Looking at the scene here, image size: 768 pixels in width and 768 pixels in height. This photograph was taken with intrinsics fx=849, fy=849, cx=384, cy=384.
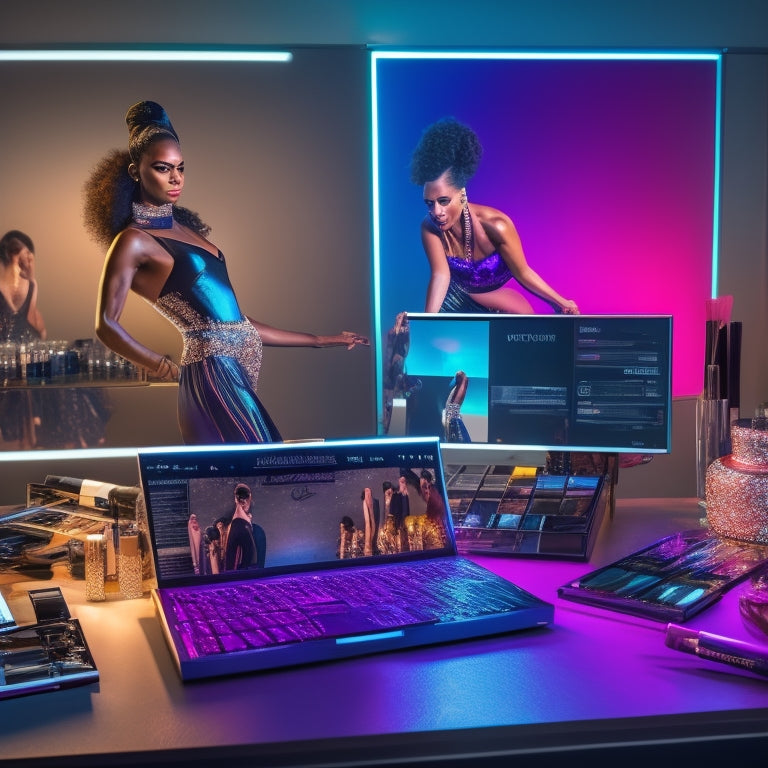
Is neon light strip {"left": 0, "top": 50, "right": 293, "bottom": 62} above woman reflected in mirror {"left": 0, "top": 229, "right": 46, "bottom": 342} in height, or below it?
above

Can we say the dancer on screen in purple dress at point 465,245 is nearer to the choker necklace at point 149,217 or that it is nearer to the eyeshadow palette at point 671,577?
the choker necklace at point 149,217

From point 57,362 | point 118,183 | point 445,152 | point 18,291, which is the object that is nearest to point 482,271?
point 445,152

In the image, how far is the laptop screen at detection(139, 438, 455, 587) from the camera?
3.75ft

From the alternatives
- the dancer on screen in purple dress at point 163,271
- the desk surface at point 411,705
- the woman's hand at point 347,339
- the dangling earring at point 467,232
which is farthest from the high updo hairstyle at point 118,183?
the desk surface at point 411,705

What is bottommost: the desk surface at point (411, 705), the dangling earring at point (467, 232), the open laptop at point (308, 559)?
the desk surface at point (411, 705)

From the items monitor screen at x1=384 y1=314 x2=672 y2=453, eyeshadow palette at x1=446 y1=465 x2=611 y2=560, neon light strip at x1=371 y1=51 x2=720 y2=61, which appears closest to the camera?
eyeshadow palette at x1=446 y1=465 x2=611 y2=560

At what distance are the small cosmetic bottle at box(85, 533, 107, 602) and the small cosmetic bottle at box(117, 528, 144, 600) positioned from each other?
24 millimetres

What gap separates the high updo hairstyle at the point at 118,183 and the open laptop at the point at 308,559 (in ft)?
7.03

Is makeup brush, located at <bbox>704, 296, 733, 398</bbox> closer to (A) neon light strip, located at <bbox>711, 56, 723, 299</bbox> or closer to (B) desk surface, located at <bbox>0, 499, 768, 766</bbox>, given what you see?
(B) desk surface, located at <bbox>0, 499, 768, 766</bbox>

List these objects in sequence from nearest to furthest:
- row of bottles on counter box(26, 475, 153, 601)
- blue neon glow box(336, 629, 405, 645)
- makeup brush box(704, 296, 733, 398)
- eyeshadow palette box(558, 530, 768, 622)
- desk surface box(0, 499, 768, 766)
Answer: desk surface box(0, 499, 768, 766) → blue neon glow box(336, 629, 405, 645) → eyeshadow palette box(558, 530, 768, 622) → row of bottles on counter box(26, 475, 153, 601) → makeup brush box(704, 296, 733, 398)

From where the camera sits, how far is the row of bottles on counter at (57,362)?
3105 millimetres

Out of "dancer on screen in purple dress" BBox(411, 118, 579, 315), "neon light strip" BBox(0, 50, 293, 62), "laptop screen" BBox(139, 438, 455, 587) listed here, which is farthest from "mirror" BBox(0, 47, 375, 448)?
"laptop screen" BBox(139, 438, 455, 587)

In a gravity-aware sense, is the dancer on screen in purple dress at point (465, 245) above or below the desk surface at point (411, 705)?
above

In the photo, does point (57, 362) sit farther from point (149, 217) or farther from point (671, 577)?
point (671, 577)
